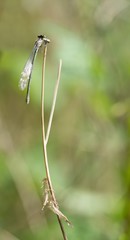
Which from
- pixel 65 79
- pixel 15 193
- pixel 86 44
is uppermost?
pixel 86 44

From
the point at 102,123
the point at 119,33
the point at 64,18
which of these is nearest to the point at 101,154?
the point at 102,123

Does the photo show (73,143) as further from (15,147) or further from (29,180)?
(29,180)

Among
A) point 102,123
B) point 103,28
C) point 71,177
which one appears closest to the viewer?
point 103,28

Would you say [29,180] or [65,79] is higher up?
[65,79]

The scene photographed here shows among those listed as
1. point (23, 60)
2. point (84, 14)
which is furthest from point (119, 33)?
point (23, 60)

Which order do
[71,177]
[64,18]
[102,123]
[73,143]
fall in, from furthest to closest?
[64,18] → [73,143] → [71,177] → [102,123]

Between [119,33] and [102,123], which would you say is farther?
[119,33]
